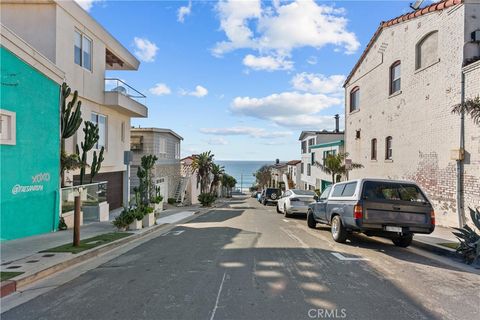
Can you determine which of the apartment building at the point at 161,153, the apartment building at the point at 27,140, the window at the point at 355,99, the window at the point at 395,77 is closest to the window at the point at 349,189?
the apartment building at the point at 27,140

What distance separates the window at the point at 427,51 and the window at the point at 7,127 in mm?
15158

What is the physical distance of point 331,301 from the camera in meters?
5.01

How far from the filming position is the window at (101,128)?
1847 cm

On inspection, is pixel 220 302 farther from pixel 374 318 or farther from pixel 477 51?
pixel 477 51

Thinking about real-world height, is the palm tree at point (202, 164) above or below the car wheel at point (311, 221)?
above

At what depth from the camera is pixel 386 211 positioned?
885 centimetres

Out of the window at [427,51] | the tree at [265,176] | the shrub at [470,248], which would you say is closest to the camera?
the shrub at [470,248]

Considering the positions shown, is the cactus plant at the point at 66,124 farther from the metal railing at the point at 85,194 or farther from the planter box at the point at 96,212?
the planter box at the point at 96,212

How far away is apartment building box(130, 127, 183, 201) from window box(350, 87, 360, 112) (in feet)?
49.9

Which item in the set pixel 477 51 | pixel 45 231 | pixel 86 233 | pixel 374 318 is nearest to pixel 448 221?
pixel 477 51

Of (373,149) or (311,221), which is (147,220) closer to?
(311,221)

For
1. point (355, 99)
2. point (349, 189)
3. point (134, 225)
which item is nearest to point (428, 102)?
point (349, 189)

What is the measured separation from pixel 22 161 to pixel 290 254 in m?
7.63

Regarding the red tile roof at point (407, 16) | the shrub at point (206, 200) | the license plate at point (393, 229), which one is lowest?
the shrub at point (206, 200)
